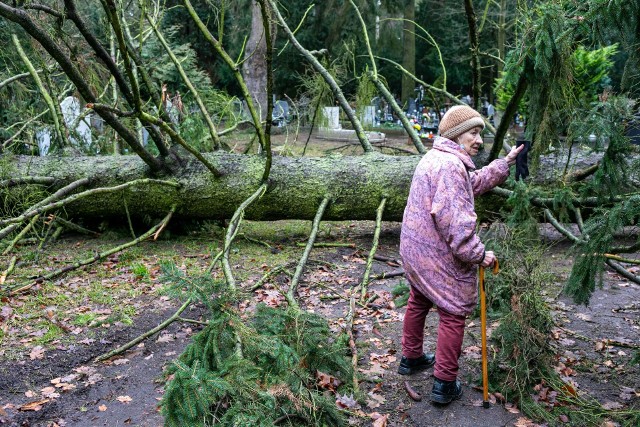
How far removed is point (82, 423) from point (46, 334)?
145 cm

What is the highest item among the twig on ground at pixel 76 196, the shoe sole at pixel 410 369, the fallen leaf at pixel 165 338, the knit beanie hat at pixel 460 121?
the knit beanie hat at pixel 460 121

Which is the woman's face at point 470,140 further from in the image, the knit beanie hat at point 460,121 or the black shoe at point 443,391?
the black shoe at point 443,391

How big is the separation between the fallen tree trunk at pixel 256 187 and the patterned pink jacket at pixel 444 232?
324cm

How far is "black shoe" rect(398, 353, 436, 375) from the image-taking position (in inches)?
164

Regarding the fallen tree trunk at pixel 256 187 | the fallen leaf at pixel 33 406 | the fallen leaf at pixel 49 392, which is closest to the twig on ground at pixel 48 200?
the fallen tree trunk at pixel 256 187

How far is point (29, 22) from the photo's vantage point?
5336 mm

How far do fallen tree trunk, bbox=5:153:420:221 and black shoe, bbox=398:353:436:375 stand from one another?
118 inches

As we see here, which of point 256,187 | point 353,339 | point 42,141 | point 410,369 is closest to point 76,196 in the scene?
point 256,187

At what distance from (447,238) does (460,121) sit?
73cm

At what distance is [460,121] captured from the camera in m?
3.70

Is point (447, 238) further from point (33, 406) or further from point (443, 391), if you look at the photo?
point (33, 406)

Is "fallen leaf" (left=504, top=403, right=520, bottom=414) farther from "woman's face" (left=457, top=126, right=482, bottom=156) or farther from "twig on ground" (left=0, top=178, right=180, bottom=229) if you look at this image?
"twig on ground" (left=0, top=178, right=180, bottom=229)

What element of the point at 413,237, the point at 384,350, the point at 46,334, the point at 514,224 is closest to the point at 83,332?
the point at 46,334

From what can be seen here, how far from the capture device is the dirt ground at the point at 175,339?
12.6 feet
